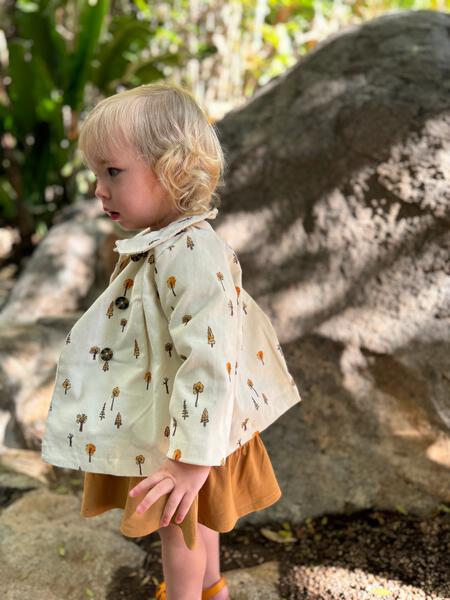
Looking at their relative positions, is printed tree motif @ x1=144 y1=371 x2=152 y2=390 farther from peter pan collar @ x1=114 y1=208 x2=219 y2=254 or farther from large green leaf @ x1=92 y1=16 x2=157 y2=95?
large green leaf @ x1=92 y1=16 x2=157 y2=95

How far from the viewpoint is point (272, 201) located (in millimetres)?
2475

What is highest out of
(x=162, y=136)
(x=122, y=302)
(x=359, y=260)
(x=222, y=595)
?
(x=162, y=136)

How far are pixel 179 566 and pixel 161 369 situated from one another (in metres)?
0.48

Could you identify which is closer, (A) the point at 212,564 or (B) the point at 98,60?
(A) the point at 212,564

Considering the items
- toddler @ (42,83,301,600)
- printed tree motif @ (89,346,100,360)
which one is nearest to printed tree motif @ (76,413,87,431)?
toddler @ (42,83,301,600)

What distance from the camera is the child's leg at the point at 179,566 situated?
4.97ft

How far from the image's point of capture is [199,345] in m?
1.27

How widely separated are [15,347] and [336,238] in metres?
1.46

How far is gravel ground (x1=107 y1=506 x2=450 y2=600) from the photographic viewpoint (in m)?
1.82

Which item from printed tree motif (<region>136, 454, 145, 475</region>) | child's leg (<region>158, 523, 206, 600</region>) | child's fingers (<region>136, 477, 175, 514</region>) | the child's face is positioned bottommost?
child's leg (<region>158, 523, 206, 600</region>)

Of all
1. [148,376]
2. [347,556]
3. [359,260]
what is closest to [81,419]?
[148,376]

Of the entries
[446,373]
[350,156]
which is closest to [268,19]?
[350,156]

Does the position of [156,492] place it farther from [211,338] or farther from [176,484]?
[211,338]

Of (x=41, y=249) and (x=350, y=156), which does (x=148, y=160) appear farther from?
(x=41, y=249)
